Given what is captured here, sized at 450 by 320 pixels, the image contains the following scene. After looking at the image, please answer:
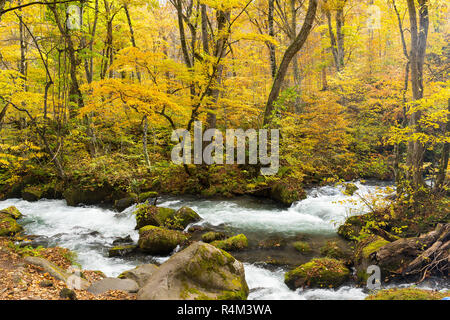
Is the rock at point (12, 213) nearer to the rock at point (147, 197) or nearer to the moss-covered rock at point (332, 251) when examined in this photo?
the rock at point (147, 197)

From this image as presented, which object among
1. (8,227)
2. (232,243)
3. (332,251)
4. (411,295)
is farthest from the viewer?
(8,227)

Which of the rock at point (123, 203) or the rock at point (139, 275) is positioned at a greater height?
the rock at point (139, 275)

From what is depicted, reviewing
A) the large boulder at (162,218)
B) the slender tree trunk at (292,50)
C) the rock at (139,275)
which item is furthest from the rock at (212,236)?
the slender tree trunk at (292,50)

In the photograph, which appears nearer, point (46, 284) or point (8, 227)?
point (46, 284)

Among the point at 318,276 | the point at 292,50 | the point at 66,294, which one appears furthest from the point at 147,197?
the point at 292,50

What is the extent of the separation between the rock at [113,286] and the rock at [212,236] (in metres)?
3.10

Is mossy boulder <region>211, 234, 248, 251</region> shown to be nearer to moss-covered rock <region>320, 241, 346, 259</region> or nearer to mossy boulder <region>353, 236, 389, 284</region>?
moss-covered rock <region>320, 241, 346, 259</region>

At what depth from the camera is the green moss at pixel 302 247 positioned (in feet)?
23.2

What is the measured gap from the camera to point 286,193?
10672 millimetres

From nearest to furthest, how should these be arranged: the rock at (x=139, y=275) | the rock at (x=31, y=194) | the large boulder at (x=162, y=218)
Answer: the rock at (x=139, y=275)
the large boulder at (x=162, y=218)
the rock at (x=31, y=194)

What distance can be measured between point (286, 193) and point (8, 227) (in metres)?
9.67

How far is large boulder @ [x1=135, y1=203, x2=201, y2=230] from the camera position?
856cm

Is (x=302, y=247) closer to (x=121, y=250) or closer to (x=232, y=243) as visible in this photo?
(x=232, y=243)

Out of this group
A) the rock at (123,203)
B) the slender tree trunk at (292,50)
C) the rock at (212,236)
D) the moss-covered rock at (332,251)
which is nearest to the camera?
the moss-covered rock at (332,251)
